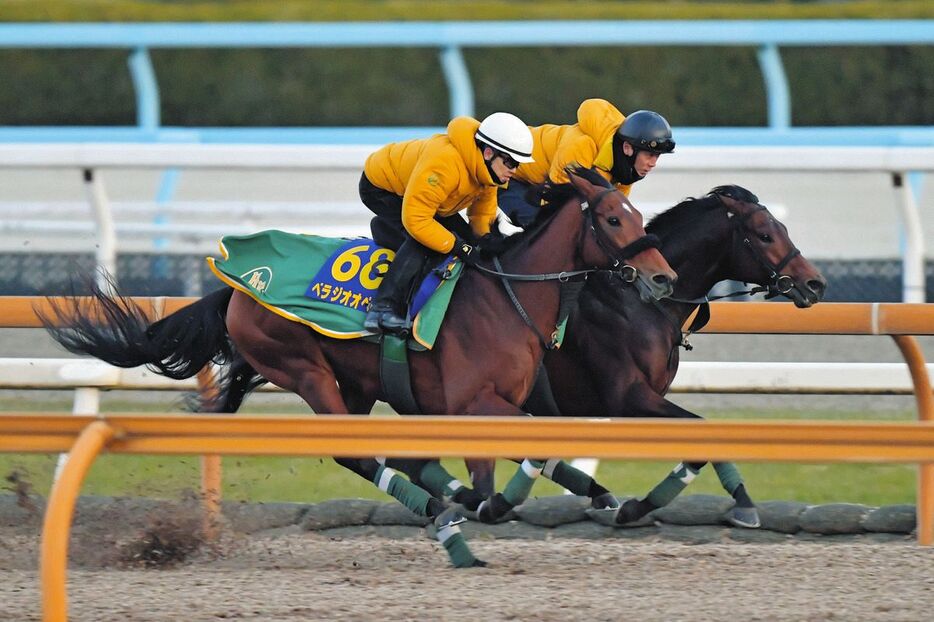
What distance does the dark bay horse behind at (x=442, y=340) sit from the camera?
5.15 m

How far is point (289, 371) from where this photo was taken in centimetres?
550

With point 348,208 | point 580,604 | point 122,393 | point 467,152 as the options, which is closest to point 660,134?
point 467,152

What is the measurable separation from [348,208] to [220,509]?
4.14m

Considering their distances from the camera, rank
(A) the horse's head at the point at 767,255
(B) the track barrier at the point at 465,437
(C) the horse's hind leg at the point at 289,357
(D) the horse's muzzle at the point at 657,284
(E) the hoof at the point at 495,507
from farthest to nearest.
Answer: (A) the horse's head at the point at 767,255 < (C) the horse's hind leg at the point at 289,357 < (E) the hoof at the point at 495,507 < (D) the horse's muzzle at the point at 657,284 < (B) the track barrier at the point at 465,437

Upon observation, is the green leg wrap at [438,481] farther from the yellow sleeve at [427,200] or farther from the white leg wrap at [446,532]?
the yellow sleeve at [427,200]

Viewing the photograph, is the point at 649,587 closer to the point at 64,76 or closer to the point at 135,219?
the point at 135,219

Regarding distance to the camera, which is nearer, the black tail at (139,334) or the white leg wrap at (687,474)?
the white leg wrap at (687,474)

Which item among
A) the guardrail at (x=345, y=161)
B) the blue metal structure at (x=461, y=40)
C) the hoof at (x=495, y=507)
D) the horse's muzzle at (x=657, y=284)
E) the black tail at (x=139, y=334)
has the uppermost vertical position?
the blue metal structure at (x=461, y=40)

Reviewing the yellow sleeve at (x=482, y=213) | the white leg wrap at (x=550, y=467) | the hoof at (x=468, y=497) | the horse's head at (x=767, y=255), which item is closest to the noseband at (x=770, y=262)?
the horse's head at (x=767, y=255)

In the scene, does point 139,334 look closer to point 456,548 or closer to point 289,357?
point 289,357

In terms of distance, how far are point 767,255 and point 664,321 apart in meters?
0.43

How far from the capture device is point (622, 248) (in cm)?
515

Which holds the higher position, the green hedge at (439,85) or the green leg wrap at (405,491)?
the green hedge at (439,85)

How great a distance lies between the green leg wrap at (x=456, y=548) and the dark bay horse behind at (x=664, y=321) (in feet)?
2.52
